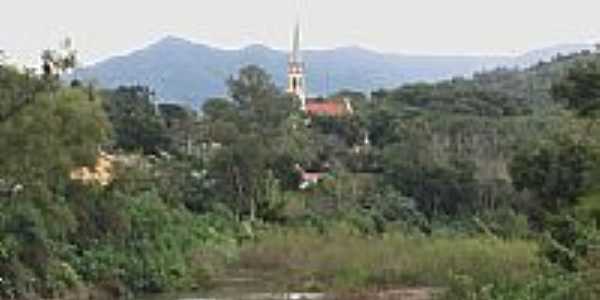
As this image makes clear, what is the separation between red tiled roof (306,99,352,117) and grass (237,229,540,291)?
3564cm

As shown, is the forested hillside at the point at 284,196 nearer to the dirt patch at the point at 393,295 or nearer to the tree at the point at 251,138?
the tree at the point at 251,138

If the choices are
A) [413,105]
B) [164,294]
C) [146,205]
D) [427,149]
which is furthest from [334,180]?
[413,105]

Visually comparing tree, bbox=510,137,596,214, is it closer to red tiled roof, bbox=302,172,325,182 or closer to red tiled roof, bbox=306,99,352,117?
red tiled roof, bbox=302,172,325,182

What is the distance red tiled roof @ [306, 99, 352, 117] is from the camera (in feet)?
297

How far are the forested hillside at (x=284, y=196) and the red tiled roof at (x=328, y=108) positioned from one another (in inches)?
305

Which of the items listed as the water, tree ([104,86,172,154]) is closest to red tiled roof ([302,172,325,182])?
tree ([104,86,172,154])

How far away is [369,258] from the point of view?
44062 mm

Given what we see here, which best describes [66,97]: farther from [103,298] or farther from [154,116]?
[154,116]

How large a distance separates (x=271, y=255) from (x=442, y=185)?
43.6ft

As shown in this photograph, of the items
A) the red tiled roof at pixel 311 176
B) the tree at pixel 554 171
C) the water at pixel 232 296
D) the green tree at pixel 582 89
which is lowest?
the red tiled roof at pixel 311 176

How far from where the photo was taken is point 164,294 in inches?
1672

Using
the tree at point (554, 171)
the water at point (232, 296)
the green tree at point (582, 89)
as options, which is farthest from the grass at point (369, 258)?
the green tree at point (582, 89)

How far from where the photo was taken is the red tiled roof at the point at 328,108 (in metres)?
90.5

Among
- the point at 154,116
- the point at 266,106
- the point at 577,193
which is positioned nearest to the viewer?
the point at 577,193
